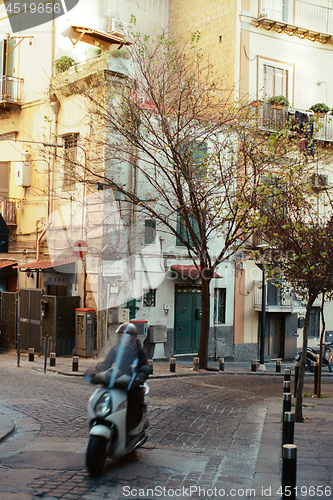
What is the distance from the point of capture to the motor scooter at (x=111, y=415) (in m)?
6.82

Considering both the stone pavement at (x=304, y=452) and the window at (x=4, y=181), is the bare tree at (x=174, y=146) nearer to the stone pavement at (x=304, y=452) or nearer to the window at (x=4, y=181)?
the window at (x=4, y=181)

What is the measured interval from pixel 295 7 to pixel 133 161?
1184 centimetres

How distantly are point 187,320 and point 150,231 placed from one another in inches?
153

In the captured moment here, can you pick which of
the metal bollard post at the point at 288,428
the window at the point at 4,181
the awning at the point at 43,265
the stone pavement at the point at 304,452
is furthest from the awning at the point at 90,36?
the metal bollard post at the point at 288,428

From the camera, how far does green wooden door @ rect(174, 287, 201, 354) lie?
22.8 metres

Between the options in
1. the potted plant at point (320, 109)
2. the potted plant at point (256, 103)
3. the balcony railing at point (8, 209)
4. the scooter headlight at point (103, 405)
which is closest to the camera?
the scooter headlight at point (103, 405)

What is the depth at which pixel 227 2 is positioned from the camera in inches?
987

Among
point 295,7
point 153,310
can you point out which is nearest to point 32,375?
point 153,310

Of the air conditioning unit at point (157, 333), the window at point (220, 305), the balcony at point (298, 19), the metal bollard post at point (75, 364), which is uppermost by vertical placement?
the balcony at point (298, 19)

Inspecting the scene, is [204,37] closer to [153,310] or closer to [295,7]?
[295,7]

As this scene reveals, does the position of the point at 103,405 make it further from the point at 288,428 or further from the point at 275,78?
the point at 275,78

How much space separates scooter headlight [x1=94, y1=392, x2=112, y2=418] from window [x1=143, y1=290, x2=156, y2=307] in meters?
14.5

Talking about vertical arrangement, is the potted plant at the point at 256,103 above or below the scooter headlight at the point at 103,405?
above

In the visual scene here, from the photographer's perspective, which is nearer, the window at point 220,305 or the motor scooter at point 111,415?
the motor scooter at point 111,415
